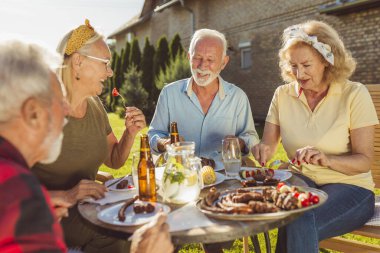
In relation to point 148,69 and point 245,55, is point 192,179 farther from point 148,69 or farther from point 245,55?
point 148,69

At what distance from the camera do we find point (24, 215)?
1.09 m

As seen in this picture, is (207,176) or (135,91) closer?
(207,176)

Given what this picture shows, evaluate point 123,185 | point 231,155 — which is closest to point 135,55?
point 231,155

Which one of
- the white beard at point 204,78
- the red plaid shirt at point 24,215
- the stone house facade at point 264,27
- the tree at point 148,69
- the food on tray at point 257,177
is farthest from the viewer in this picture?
the tree at point 148,69

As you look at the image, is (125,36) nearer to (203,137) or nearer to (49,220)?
(203,137)

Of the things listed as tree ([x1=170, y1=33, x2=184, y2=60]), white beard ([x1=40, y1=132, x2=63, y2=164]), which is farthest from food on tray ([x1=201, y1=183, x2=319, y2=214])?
tree ([x1=170, y1=33, x2=184, y2=60])

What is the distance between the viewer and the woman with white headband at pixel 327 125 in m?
2.67

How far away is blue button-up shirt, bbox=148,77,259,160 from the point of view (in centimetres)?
368

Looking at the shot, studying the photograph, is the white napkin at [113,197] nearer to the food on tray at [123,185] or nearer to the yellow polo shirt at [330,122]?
the food on tray at [123,185]

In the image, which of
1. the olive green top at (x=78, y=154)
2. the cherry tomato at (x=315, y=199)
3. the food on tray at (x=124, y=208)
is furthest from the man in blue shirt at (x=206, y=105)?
the cherry tomato at (x=315, y=199)

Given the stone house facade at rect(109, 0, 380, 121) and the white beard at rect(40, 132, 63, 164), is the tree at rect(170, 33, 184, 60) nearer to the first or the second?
the stone house facade at rect(109, 0, 380, 121)

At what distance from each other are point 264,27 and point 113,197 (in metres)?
15.3

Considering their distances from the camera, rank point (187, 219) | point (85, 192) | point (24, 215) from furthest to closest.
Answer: point (85, 192) → point (187, 219) → point (24, 215)

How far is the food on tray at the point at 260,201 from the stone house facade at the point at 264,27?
35.2ft
